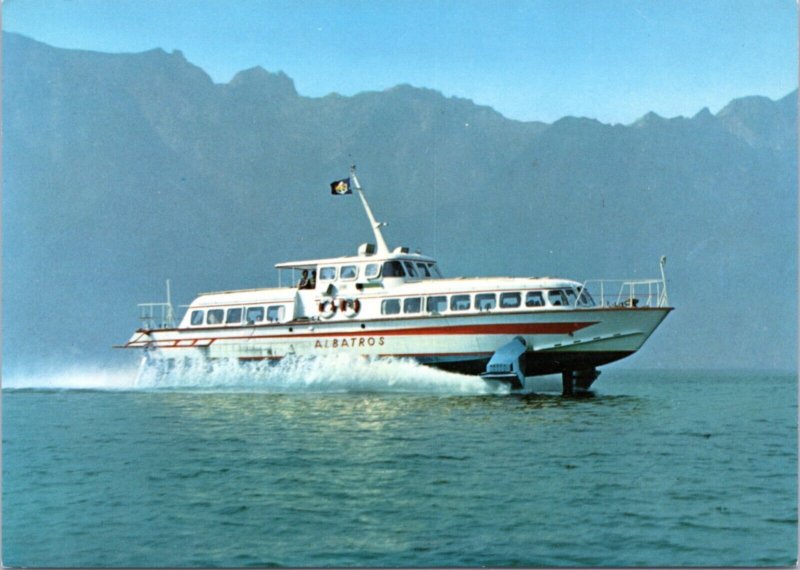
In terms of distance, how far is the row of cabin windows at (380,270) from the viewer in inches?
1487

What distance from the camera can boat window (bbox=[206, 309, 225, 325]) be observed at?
41.7m

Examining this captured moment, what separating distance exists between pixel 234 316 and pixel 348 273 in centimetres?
636

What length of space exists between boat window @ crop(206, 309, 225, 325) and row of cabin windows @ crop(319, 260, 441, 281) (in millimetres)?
5797

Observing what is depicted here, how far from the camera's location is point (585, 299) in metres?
35.2

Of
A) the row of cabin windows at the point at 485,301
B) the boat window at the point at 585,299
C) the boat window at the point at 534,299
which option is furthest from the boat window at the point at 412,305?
the boat window at the point at 585,299

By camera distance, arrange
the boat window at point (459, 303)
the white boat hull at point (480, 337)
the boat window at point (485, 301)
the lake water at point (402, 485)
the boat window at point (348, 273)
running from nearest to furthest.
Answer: the lake water at point (402, 485) < the white boat hull at point (480, 337) < the boat window at point (485, 301) < the boat window at point (459, 303) < the boat window at point (348, 273)

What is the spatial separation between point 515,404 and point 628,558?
54.1ft

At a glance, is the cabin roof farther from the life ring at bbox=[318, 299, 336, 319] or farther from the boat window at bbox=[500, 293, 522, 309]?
the boat window at bbox=[500, 293, 522, 309]

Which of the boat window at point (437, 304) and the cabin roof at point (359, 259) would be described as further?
the cabin roof at point (359, 259)

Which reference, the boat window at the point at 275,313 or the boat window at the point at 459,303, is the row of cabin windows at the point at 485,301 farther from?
the boat window at the point at 275,313

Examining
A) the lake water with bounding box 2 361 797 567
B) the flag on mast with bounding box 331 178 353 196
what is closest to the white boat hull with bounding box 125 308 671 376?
the lake water with bounding box 2 361 797 567

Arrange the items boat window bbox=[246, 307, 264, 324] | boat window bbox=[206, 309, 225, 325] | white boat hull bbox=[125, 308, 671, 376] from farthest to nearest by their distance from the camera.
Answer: boat window bbox=[206, 309, 225, 325]
boat window bbox=[246, 307, 264, 324]
white boat hull bbox=[125, 308, 671, 376]

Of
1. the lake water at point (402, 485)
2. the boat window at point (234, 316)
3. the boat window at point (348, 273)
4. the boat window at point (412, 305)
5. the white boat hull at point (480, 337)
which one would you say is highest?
the boat window at point (348, 273)

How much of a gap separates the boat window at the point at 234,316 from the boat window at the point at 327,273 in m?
4.60
